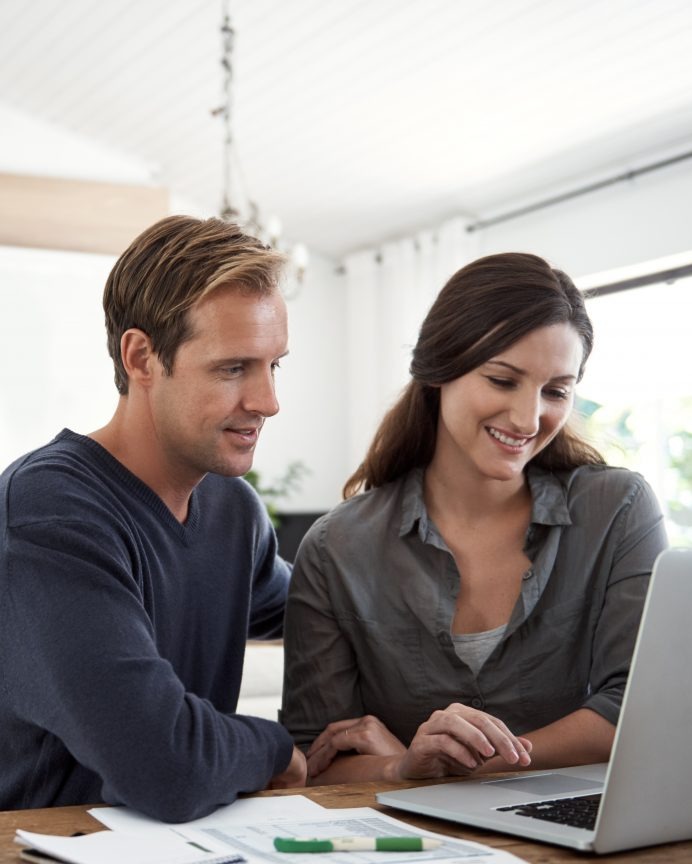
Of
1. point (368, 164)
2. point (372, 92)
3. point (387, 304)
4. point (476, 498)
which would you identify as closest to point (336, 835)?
point (476, 498)

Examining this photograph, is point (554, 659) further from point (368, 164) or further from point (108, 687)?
point (368, 164)

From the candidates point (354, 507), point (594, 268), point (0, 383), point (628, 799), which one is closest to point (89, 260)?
point (0, 383)

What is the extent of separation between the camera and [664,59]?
13.2ft

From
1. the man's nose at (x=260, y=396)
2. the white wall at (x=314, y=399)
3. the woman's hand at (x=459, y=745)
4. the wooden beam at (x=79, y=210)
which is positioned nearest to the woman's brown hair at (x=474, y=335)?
the man's nose at (x=260, y=396)

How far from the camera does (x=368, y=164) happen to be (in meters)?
5.39

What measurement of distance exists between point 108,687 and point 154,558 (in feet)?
1.03

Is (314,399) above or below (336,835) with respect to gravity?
above

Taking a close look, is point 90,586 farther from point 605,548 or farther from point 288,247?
point 288,247

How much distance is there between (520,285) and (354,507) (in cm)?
44

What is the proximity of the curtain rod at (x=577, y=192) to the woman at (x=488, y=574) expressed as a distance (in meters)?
3.02

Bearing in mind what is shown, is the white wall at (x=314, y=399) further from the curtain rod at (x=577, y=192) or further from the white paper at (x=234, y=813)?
the white paper at (x=234, y=813)

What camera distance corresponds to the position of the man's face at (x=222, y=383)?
1424 millimetres

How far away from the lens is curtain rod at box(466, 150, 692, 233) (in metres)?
4.54

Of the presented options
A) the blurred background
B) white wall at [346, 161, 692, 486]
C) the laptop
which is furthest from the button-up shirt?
white wall at [346, 161, 692, 486]
